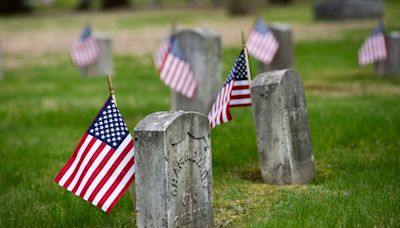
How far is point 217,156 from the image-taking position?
9.34 m

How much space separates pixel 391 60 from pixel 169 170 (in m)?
12.0

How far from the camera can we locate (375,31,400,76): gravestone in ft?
54.4

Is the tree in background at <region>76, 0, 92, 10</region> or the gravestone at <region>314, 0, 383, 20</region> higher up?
the tree in background at <region>76, 0, 92, 10</region>

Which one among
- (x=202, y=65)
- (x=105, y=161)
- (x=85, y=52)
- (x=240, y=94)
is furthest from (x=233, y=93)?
(x=85, y=52)

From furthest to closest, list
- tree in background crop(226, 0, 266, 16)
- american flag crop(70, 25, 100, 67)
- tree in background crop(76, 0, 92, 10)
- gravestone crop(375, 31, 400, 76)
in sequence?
tree in background crop(76, 0, 92, 10) → tree in background crop(226, 0, 266, 16) → american flag crop(70, 25, 100, 67) → gravestone crop(375, 31, 400, 76)

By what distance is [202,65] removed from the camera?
41.8 feet

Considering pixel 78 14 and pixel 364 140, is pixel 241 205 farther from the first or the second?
pixel 78 14

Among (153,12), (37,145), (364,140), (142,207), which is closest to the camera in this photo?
(142,207)

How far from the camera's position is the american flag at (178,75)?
473 inches

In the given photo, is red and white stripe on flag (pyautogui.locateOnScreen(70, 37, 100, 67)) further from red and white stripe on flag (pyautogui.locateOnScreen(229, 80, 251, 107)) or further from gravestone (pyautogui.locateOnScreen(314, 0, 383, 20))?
gravestone (pyautogui.locateOnScreen(314, 0, 383, 20))

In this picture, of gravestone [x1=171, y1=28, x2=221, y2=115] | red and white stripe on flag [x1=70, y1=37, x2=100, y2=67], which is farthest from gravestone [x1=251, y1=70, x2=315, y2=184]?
red and white stripe on flag [x1=70, y1=37, x2=100, y2=67]

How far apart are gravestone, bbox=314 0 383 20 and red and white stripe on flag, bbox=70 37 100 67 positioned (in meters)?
15.5

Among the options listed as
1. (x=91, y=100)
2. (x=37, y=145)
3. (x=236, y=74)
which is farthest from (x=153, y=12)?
(x=236, y=74)

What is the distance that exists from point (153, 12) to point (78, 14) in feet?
16.7
